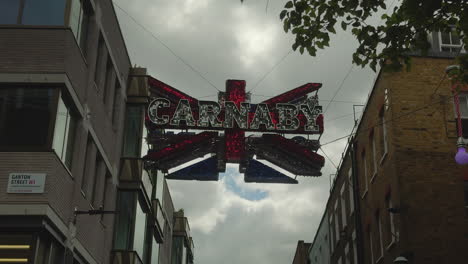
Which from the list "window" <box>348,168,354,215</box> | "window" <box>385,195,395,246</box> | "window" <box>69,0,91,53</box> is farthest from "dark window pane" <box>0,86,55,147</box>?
"window" <box>348,168,354,215</box>

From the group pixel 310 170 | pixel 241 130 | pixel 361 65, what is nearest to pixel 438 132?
pixel 310 170

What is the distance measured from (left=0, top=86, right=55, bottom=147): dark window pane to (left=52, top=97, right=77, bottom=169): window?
1.09 feet

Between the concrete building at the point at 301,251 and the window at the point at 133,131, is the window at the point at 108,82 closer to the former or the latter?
the window at the point at 133,131

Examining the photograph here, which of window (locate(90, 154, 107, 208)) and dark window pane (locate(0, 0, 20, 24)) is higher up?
dark window pane (locate(0, 0, 20, 24))

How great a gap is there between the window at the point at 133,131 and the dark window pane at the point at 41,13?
9.62 m

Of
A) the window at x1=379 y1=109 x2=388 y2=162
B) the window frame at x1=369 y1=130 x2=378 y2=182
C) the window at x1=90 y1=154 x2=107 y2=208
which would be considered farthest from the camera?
the window frame at x1=369 y1=130 x2=378 y2=182

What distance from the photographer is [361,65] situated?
610 inches

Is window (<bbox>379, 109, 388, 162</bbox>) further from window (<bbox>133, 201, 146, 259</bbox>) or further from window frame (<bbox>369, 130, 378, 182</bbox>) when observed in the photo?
window (<bbox>133, 201, 146, 259</bbox>)

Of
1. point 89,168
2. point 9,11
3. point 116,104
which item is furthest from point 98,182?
point 9,11

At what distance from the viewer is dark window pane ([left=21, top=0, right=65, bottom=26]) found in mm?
19969

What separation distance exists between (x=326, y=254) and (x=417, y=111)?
78.8 feet

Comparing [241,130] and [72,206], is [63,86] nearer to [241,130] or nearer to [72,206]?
[72,206]

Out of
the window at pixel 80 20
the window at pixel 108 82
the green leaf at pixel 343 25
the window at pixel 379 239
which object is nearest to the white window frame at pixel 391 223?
the window at pixel 379 239

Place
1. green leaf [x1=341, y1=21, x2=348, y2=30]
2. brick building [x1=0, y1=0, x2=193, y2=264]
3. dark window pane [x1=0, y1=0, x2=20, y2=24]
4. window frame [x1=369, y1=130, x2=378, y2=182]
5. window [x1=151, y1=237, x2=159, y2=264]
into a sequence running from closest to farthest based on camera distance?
green leaf [x1=341, y1=21, x2=348, y2=30], brick building [x1=0, y1=0, x2=193, y2=264], dark window pane [x1=0, y1=0, x2=20, y2=24], window frame [x1=369, y1=130, x2=378, y2=182], window [x1=151, y1=237, x2=159, y2=264]
